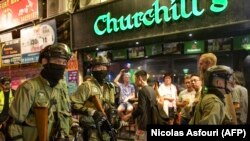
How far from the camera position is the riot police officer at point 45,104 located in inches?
183

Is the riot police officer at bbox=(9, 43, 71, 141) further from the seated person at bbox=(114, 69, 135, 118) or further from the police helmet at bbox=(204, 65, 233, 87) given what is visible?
the seated person at bbox=(114, 69, 135, 118)

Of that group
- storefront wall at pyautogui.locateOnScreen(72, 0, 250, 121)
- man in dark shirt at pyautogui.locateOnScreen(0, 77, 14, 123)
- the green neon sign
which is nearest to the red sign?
storefront wall at pyautogui.locateOnScreen(72, 0, 250, 121)

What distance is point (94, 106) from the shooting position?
6.26 m

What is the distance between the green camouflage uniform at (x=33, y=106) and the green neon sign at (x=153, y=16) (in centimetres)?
542

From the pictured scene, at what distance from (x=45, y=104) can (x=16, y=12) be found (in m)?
12.6

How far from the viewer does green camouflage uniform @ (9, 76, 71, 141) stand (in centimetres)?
465

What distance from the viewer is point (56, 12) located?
562 inches

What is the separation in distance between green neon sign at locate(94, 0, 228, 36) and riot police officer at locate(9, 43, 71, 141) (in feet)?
17.2

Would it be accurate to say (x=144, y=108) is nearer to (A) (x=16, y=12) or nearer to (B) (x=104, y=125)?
(B) (x=104, y=125)

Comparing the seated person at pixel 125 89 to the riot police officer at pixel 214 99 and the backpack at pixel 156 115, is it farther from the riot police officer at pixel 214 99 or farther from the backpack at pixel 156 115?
the riot police officer at pixel 214 99

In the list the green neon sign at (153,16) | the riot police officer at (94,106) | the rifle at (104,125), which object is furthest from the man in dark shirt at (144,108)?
the green neon sign at (153,16)

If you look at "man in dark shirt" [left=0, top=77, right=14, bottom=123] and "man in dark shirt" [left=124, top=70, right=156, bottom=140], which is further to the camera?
"man in dark shirt" [left=0, top=77, right=14, bottom=123]

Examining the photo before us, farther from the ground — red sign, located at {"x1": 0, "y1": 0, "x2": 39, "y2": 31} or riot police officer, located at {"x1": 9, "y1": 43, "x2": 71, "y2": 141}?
red sign, located at {"x1": 0, "y1": 0, "x2": 39, "y2": 31}

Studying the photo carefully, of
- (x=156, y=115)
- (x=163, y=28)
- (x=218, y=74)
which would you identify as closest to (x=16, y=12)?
(x=163, y=28)
